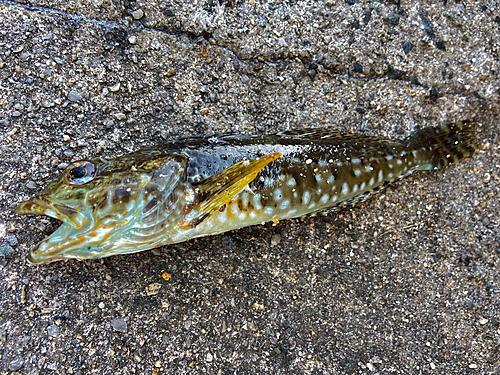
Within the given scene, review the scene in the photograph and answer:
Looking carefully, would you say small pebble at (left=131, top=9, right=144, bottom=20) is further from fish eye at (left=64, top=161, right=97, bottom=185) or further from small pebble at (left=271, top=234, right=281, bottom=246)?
small pebble at (left=271, top=234, right=281, bottom=246)

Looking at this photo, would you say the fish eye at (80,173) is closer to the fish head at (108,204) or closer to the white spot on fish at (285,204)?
the fish head at (108,204)

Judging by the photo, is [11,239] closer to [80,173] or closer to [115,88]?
[80,173]

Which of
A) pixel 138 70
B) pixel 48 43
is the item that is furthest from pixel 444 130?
pixel 48 43

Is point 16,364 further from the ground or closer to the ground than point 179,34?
closer to the ground

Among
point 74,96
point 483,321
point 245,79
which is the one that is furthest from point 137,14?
point 483,321

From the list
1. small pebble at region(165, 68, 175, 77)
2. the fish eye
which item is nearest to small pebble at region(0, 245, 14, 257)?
the fish eye
